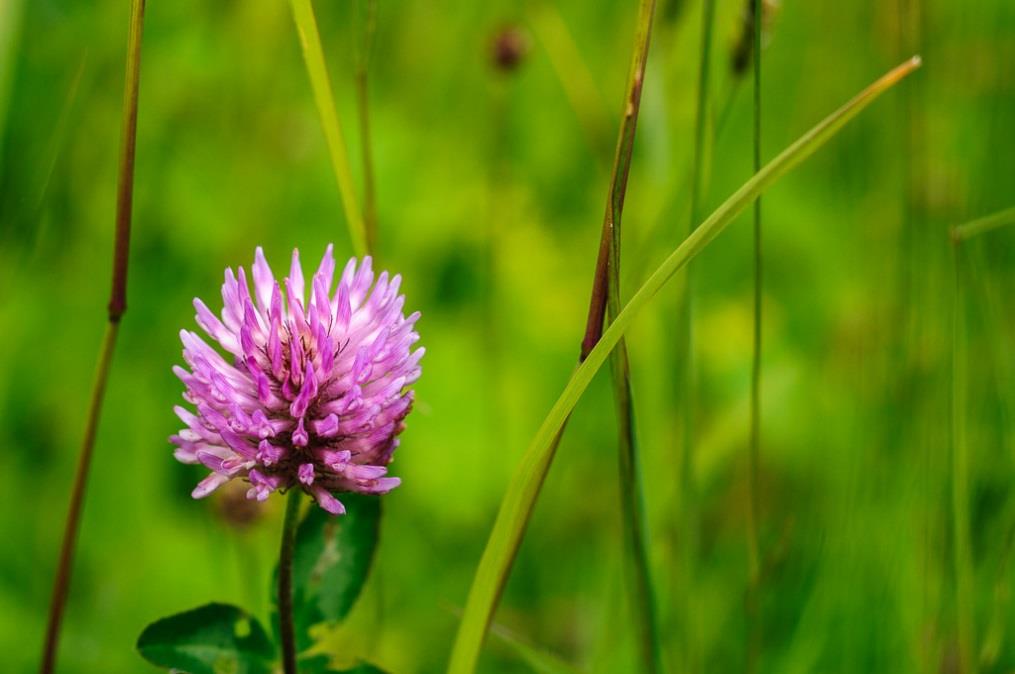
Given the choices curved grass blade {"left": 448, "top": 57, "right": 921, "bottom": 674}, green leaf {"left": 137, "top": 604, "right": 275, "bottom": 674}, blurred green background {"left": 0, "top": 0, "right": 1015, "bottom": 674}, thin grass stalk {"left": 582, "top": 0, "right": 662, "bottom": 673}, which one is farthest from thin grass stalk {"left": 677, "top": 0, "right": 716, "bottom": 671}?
green leaf {"left": 137, "top": 604, "right": 275, "bottom": 674}

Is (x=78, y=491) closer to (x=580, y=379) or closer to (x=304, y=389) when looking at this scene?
(x=304, y=389)

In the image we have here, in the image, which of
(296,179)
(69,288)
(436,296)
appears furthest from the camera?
(296,179)

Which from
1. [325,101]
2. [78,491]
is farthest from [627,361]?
[78,491]

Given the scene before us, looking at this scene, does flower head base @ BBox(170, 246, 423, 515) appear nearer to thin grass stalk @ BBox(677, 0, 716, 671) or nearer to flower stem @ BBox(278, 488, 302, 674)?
flower stem @ BBox(278, 488, 302, 674)

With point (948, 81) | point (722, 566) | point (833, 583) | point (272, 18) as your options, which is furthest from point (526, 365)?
point (948, 81)

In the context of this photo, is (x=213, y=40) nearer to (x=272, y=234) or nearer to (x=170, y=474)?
(x=272, y=234)

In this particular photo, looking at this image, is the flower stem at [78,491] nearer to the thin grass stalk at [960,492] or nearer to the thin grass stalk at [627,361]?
the thin grass stalk at [627,361]
